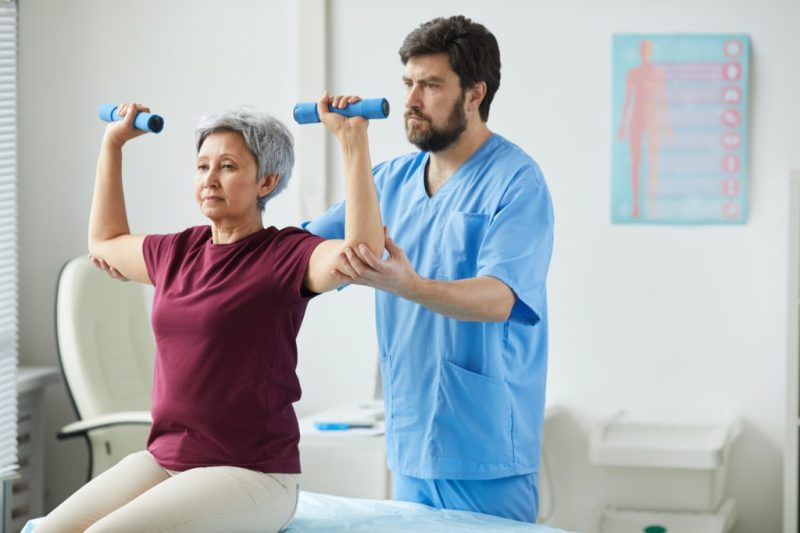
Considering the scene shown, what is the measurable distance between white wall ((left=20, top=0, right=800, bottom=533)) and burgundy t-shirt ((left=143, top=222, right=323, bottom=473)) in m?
1.91

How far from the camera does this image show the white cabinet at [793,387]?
3.21 m

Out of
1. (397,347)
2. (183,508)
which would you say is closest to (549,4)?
(397,347)

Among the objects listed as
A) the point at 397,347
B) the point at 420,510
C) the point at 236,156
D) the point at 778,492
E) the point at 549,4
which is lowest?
the point at 778,492

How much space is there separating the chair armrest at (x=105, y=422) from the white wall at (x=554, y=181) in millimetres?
794

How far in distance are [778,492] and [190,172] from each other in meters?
2.16

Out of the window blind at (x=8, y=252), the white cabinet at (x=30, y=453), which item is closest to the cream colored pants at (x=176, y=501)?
the window blind at (x=8, y=252)

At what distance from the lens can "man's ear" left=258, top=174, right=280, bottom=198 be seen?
1.96 m

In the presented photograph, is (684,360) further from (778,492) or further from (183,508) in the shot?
(183,508)

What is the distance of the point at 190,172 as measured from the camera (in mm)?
3879

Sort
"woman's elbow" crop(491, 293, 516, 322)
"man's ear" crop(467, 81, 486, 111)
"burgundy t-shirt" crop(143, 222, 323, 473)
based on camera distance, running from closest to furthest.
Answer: "burgundy t-shirt" crop(143, 222, 323, 473) < "woman's elbow" crop(491, 293, 516, 322) < "man's ear" crop(467, 81, 486, 111)

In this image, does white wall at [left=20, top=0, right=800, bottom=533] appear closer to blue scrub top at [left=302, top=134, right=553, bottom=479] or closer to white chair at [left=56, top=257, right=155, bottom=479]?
white chair at [left=56, top=257, right=155, bottom=479]

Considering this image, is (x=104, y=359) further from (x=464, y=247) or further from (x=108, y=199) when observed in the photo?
(x=464, y=247)

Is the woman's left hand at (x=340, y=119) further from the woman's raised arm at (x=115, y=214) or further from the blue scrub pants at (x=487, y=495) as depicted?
the blue scrub pants at (x=487, y=495)

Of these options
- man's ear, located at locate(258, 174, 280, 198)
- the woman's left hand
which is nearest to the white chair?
man's ear, located at locate(258, 174, 280, 198)
